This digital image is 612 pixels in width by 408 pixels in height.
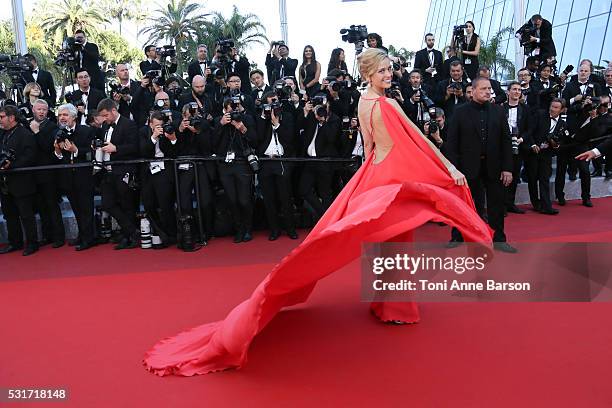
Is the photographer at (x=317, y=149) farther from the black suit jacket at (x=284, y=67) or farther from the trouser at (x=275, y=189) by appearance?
the black suit jacket at (x=284, y=67)

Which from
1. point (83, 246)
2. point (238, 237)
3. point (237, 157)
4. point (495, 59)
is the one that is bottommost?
point (83, 246)

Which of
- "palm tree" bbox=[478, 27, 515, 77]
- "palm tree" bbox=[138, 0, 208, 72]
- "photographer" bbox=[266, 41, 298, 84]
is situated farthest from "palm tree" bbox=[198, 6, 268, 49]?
"photographer" bbox=[266, 41, 298, 84]

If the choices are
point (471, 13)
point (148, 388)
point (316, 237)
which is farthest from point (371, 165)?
point (471, 13)

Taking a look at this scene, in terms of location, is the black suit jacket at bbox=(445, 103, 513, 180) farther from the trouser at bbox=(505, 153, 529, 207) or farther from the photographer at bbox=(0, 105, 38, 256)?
the photographer at bbox=(0, 105, 38, 256)

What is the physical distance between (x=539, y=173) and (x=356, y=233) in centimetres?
575

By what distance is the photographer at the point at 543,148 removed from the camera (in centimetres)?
813

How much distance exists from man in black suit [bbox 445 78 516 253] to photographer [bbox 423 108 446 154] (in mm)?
938

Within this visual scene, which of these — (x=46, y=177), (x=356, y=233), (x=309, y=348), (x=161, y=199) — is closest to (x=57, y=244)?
(x=46, y=177)

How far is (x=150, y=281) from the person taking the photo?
5.48 meters

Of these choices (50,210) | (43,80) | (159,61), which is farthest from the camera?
(43,80)

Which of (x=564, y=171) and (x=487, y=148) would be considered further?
(x=564, y=171)

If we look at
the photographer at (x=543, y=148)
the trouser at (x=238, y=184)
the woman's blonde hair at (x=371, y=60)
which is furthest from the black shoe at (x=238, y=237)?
the photographer at (x=543, y=148)

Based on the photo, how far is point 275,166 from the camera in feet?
23.2

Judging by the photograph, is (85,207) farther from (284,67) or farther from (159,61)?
(284,67)
